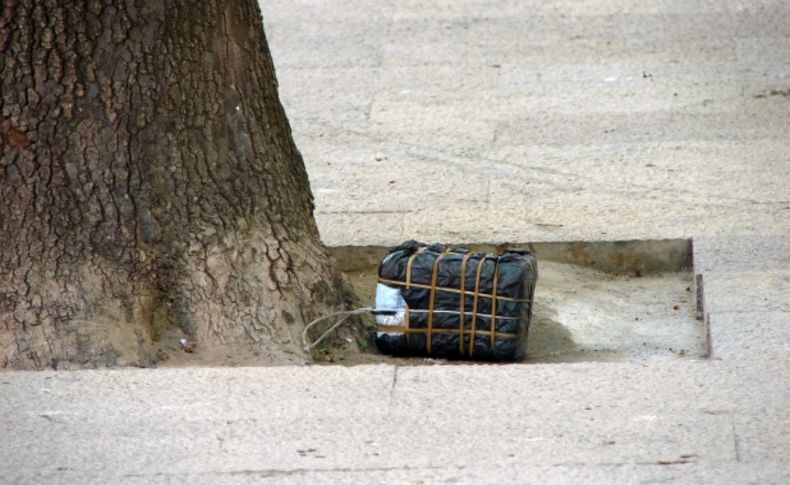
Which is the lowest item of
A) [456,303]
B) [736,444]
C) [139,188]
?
[736,444]

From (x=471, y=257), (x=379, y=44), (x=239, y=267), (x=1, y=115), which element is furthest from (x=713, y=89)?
(x=1, y=115)

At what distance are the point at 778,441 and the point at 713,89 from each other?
501cm

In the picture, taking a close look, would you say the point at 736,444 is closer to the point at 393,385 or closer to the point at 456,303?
the point at 393,385

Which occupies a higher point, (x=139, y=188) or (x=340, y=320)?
(x=139, y=188)

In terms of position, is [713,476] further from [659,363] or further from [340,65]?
[340,65]

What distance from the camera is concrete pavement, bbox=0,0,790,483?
4277 millimetres

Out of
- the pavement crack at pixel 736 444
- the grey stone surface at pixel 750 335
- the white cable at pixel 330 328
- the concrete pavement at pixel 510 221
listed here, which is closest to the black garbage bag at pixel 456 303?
the white cable at pixel 330 328

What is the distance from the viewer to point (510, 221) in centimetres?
691

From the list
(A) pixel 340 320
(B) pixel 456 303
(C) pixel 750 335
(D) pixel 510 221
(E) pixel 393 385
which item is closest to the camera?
(E) pixel 393 385

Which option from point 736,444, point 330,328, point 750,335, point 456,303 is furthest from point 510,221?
point 736,444

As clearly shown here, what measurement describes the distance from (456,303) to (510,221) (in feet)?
5.02

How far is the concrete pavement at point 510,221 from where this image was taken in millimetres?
4277

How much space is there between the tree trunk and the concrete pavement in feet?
1.03

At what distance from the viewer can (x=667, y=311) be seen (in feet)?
20.2
